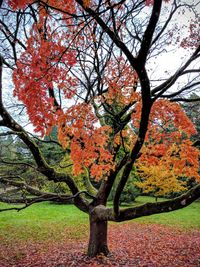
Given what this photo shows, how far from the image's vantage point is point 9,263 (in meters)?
8.48

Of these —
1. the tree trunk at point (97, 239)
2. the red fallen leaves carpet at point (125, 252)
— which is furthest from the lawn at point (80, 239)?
the tree trunk at point (97, 239)

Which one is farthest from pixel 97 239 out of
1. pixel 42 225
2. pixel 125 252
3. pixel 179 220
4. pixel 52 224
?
pixel 179 220

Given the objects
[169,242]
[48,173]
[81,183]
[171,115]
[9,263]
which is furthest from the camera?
[81,183]

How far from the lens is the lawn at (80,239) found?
28.5ft

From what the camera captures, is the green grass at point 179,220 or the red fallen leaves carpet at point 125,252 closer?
the red fallen leaves carpet at point 125,252

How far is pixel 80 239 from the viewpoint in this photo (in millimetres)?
12375

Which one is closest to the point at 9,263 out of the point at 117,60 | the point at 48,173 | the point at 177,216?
the point at 48,173

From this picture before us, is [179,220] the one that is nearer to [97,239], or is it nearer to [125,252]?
[125,252]

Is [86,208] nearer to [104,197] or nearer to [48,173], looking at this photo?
[104,197]

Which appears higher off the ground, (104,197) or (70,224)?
(104,197)

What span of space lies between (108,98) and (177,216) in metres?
14.1

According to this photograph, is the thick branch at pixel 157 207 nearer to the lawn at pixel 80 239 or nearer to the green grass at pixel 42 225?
the lawn at pixel 80 239

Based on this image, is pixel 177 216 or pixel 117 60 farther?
pixel 177 216

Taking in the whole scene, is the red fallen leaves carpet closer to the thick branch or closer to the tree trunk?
the tree trunk
